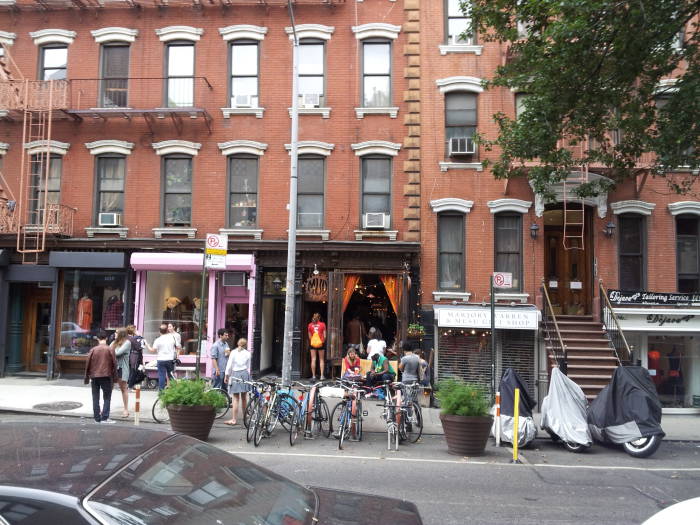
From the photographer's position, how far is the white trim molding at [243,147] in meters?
16.4

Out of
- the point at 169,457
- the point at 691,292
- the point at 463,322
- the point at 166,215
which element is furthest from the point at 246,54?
the point at 169,457

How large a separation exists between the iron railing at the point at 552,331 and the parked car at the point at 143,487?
38.2ft

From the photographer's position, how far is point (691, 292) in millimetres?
15641

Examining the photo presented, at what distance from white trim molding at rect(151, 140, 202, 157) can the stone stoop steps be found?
A: 11.8 meters

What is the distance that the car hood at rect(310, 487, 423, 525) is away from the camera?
2.94 meters

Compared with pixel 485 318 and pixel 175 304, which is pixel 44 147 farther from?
pixel 485 318

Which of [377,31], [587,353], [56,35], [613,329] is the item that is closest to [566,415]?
[587,353]

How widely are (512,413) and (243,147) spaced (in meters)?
10.9

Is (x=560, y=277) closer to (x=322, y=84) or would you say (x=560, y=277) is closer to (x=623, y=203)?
(x=623, y=203)

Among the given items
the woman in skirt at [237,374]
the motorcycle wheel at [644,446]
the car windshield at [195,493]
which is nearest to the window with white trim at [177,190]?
the woman in skirt at [237,374]

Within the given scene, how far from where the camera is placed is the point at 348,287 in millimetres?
16125

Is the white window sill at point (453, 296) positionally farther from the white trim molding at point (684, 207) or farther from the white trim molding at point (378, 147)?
the white trim molding at point (684, 207)

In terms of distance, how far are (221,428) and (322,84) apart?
10.7 meters

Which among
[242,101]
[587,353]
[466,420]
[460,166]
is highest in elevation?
[242,101]
